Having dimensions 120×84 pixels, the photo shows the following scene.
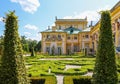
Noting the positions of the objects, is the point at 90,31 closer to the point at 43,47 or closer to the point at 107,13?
the point at 43,47

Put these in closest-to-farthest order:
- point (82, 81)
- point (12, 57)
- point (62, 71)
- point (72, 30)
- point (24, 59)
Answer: point (12, 57), point (24, 59), point (82, 81), point (62, 71), point (72, 30)

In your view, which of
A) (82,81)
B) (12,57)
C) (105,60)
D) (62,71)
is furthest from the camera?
(62,71)

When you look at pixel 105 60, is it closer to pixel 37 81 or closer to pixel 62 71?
pixel 37 81

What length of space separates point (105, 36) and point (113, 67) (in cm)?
93

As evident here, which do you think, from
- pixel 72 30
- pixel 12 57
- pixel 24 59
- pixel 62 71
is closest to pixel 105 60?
pixel 24 59

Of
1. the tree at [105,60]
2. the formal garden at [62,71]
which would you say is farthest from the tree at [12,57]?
the formal garden at [62,71]

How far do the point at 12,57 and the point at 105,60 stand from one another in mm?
2673

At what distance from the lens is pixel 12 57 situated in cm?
620

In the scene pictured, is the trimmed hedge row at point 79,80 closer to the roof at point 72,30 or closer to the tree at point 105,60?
the tree at point 105,60

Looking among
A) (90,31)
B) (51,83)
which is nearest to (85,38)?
(90,31)

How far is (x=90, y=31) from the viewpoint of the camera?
181 feet

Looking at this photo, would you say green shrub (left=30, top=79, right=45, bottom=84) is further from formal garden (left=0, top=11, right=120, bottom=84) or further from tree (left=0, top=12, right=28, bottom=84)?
tree (left=0, top=12, right=28, bottom=84)

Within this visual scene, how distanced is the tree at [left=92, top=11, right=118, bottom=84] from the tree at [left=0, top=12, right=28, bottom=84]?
86.1 inches

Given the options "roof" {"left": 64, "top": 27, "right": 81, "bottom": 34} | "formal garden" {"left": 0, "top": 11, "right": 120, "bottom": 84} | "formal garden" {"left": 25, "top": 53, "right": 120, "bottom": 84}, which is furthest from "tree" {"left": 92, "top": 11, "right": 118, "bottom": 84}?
"roof" {"left": 64, "top": 27, "right": 81, "bottom": 34}
